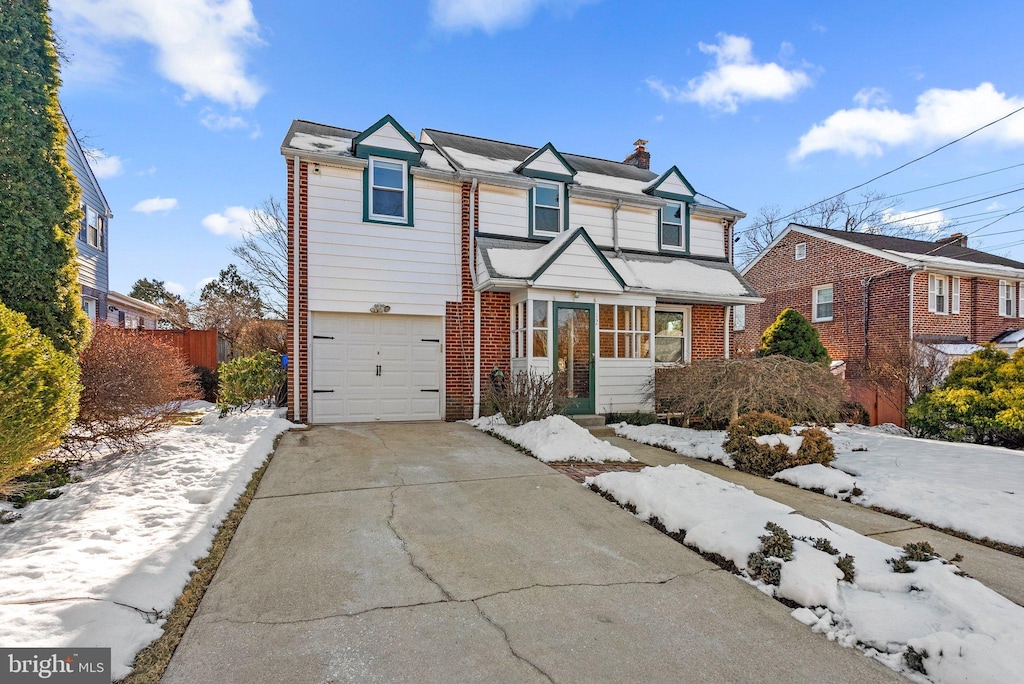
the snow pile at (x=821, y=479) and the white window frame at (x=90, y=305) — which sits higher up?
the white window frame at (x=90, y=305)

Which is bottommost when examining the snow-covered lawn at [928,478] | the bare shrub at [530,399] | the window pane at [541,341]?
the snow-covered lawn at [928,478]

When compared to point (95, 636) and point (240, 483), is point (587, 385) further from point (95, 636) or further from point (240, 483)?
point (95, 636)

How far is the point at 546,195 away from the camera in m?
11.5

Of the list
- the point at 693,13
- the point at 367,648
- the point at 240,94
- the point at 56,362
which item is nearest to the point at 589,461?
the point at 367,648

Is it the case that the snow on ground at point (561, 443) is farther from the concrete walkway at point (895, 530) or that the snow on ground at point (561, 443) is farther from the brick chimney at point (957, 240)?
the brick chimney at point (957, 240)

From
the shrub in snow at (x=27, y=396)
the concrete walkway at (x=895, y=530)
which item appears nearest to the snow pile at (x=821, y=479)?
the concrete walkway at (x=895, y=530)

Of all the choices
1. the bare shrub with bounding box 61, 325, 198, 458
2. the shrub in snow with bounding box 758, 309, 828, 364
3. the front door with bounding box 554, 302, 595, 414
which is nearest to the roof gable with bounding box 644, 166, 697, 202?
the shrub in snow with bounding box 758, 309, 828, 364

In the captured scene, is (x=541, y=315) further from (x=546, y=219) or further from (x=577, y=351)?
(x=546, y=219)

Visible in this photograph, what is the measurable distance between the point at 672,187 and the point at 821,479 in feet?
28.4

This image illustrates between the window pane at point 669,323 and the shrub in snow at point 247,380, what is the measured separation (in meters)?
9.07

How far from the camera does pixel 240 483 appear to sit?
5336 mm

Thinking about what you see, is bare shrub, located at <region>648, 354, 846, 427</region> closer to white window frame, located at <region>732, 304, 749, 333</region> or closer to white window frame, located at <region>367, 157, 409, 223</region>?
white window frame, located at <region>367, 157, 409, 223</region>

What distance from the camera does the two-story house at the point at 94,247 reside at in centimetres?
1502

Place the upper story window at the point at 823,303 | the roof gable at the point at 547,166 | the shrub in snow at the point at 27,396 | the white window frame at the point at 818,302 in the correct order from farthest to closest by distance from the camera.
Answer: the upper story window at the point at 823,303, the white window frame at the point at 818,302, the roof gable at the point at 547,166, the shrub in snow at the point at 27,396
